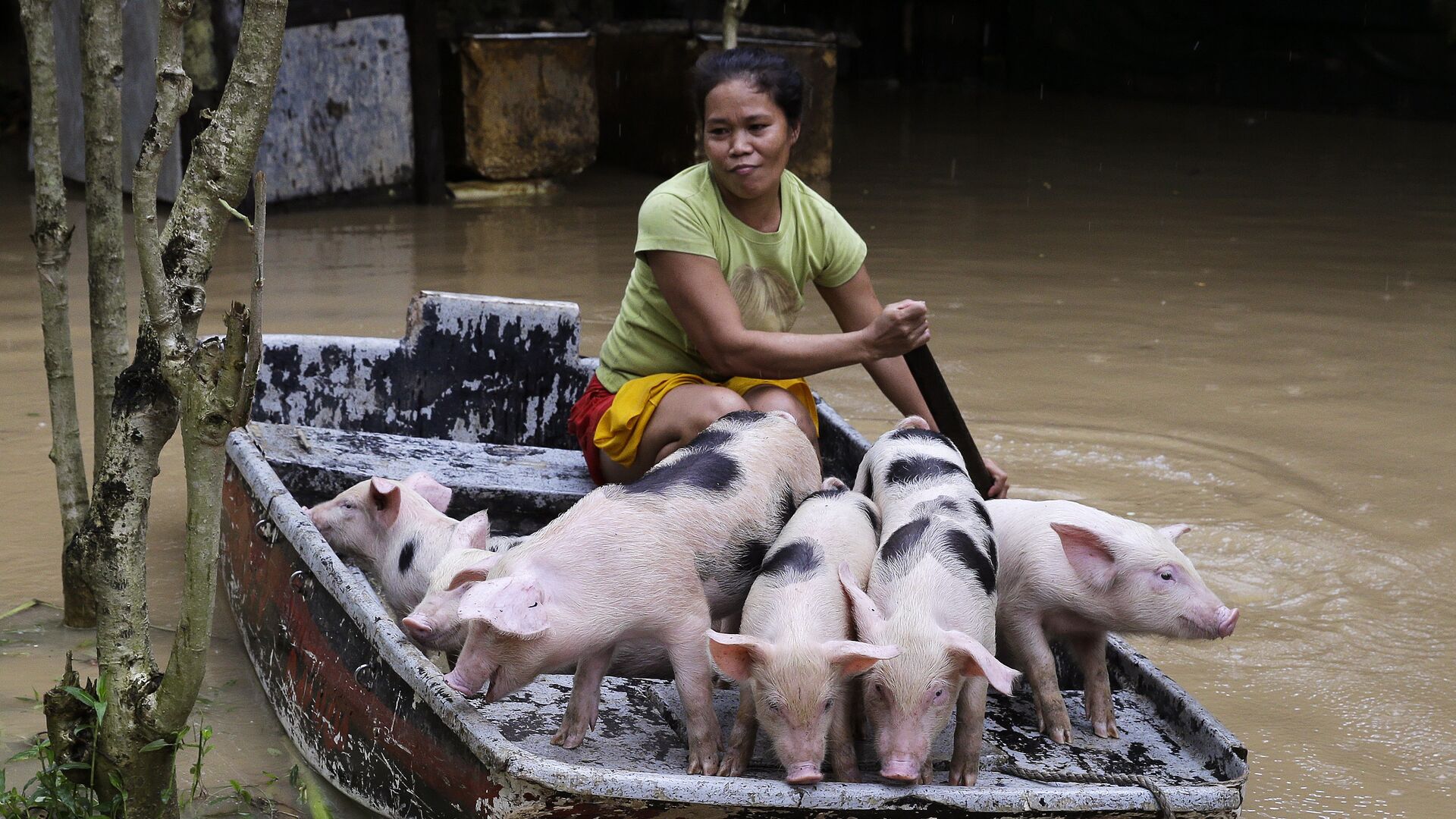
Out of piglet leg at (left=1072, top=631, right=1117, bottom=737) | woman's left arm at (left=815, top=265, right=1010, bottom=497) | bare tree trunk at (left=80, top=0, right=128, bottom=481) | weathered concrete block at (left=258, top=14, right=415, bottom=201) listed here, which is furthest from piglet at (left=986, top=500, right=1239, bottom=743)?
weathered concrete block at (left=258, top=14, right=415, bottom=201)

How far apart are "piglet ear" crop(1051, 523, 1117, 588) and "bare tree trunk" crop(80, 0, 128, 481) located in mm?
2152

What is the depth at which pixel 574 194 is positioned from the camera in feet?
37.3

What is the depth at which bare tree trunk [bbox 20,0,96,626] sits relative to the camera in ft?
11.6

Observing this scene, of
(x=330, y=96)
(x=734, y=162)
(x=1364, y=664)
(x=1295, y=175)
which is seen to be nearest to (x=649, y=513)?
(x=734, y=162)

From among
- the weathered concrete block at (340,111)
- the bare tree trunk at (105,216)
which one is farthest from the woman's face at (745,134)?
the weathered concrete block at (340,111)

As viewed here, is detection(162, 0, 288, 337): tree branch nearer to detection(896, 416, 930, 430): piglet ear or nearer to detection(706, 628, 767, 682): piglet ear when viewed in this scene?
detection(706, 628, 767, 682): piglet ear

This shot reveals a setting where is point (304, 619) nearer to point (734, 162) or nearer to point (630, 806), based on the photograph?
point (630, 806)

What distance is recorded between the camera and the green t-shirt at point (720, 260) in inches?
147

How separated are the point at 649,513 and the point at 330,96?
785cm

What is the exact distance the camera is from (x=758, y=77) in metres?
3.70

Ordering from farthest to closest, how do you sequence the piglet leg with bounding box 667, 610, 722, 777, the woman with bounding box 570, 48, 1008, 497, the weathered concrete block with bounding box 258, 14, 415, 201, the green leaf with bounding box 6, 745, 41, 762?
the weathered concrete block with bounding box 258, 14, 415, 201
the woman with bounding box 570, 48, 1008, 497
the green leaf with bounding box 6, 745, 41, 762
the piglet leg with bounding box 667, 610, 722, 777

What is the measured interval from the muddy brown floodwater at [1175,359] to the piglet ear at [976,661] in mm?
1237

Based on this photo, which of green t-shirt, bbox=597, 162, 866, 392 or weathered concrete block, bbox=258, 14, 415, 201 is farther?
weathered concrete block, bbox=258, 14, 415, 201

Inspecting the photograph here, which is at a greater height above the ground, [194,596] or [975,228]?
[194,596]
